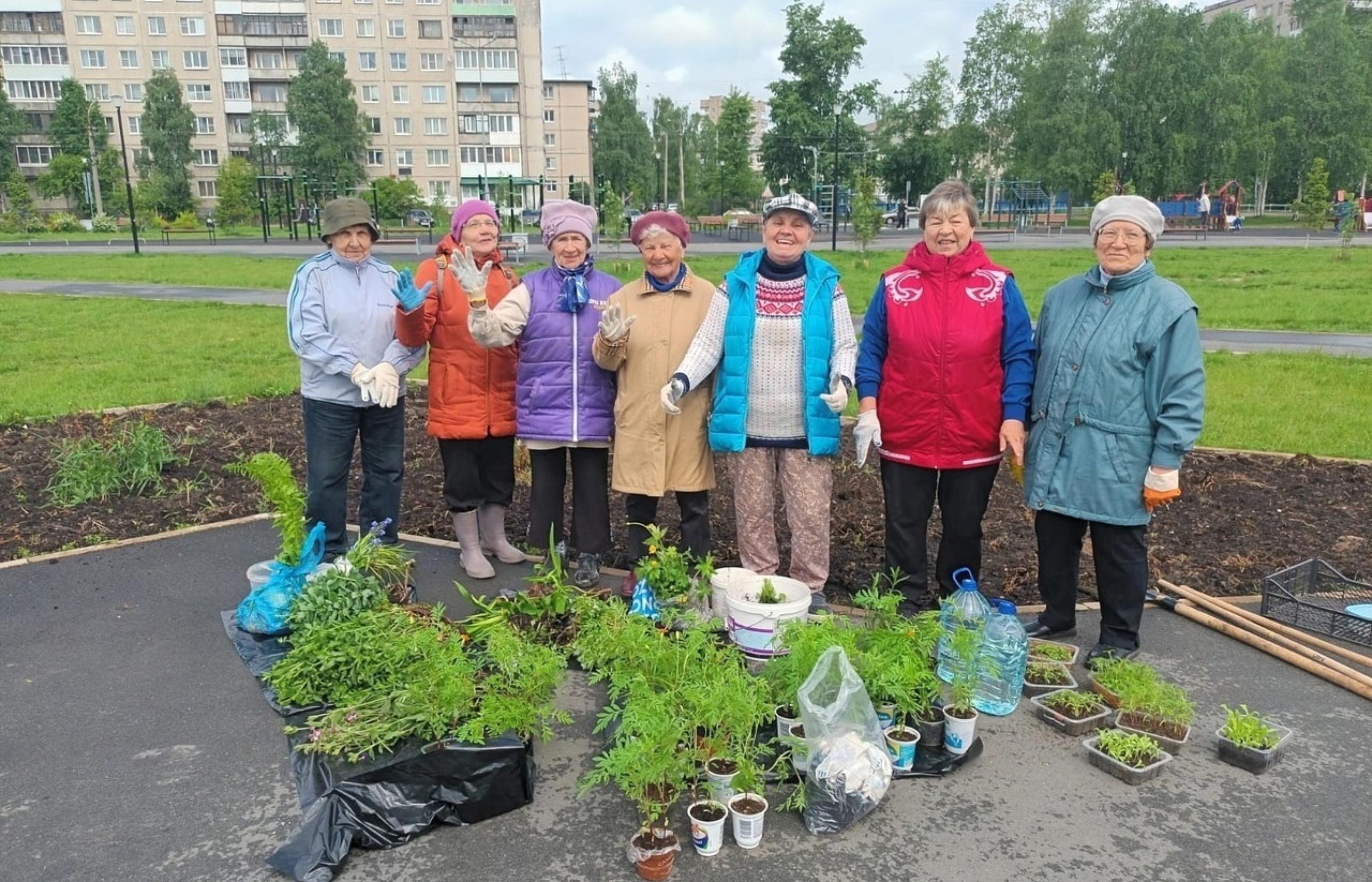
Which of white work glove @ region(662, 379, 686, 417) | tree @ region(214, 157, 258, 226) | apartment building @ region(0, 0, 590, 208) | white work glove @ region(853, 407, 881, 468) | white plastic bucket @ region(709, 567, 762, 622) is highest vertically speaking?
apartment building @ region(0, 0, 590, 208)

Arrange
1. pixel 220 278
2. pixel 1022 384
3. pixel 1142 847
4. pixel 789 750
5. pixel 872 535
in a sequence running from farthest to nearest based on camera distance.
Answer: pixel 220 278, pixel 872 535, pixel 1022 384, pixel 789 750, pixel 1142 847

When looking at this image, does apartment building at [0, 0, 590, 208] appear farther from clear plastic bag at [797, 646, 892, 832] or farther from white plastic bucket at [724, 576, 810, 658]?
clear plastic bag at [797, 646, 892, 832]

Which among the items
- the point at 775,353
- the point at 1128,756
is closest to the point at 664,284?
the point at 775,353

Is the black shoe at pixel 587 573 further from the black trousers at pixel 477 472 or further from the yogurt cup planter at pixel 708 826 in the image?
the yogurt cup planter at pixel 708 826

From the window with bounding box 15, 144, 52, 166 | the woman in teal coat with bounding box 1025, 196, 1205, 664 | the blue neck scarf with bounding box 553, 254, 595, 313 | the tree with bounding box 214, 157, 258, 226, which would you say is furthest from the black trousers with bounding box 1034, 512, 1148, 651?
the window with bounding box 15, 144, 52, 166

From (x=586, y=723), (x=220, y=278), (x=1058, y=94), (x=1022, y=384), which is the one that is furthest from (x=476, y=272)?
(x=1058, y=94)

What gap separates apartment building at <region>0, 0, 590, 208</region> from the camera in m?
66.2

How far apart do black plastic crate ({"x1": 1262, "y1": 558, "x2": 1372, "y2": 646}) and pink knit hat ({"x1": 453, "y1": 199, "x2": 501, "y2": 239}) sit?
412 centimetres

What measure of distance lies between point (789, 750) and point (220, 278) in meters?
21.4

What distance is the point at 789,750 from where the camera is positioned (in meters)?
3.22

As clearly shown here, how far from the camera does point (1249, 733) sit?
10.8ft

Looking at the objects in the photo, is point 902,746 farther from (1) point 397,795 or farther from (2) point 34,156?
(2) point 34,156

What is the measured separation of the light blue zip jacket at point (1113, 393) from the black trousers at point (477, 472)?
2631mm

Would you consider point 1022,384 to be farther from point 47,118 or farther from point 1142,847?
point 47,118
